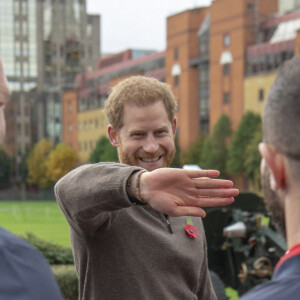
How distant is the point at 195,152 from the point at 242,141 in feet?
24.0

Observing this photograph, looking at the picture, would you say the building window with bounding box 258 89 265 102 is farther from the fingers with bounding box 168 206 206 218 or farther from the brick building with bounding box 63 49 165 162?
the fingers with bounding box 168 206 206 218

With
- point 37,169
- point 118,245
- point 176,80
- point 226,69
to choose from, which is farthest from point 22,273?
point 37,169

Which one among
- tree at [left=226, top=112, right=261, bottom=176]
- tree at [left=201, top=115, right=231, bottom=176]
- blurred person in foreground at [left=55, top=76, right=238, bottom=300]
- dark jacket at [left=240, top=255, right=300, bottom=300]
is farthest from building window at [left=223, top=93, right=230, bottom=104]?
dark jacket at [left=240, top=255, right=300, bottom=300]

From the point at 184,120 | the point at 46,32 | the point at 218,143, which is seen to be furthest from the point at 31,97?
the point at 218,143

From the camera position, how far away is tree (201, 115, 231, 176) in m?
47.2

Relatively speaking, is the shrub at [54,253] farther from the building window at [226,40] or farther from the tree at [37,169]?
the tree at [37,169]

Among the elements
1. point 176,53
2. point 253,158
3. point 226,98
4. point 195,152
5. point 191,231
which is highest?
point 176,53

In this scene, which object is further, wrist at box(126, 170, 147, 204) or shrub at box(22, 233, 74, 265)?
shrub at box(22, 233, 74, 265)

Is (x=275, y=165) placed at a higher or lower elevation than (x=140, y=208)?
higher

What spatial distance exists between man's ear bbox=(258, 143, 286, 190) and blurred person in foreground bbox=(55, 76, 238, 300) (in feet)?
1.43

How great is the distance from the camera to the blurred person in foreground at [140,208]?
6.02 feet

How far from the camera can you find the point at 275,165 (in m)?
1.29

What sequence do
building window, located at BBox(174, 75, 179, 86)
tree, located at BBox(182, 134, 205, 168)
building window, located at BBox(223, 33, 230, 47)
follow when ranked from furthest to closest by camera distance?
building window, located at BBox(174, 75, 179, 86)
tree, located at BBox(182, 134, 205, 168)
building window, located at BBox(223, 33, 230, 47)

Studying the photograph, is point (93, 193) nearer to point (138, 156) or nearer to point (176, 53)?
point (138, 156)
